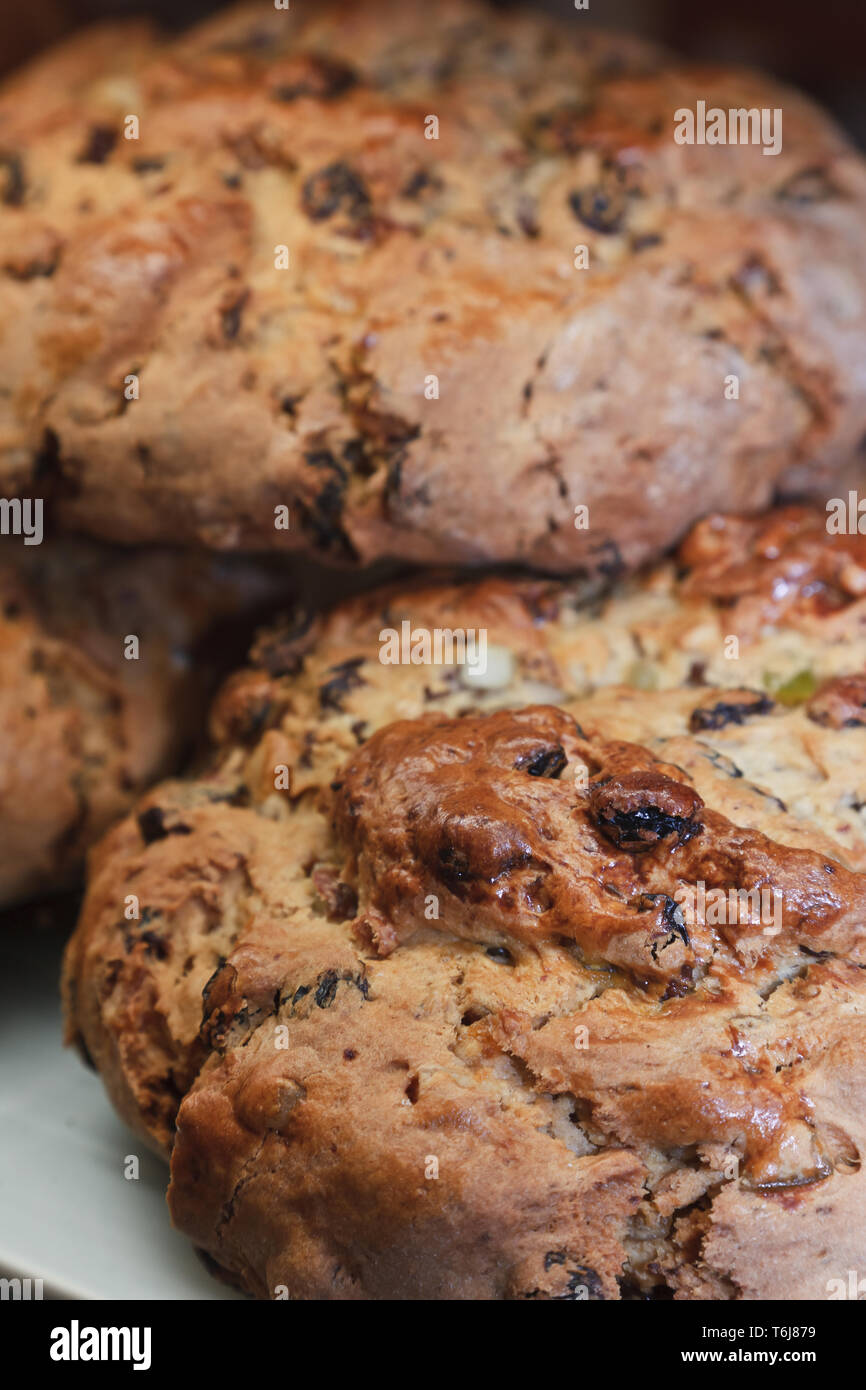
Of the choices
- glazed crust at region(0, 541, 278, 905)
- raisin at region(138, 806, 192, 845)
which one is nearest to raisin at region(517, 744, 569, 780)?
raisin at region(138, 806, 192, 845)

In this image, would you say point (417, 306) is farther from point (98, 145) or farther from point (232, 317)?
point (98, 145)

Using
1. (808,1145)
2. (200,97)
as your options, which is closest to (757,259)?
(200,97)

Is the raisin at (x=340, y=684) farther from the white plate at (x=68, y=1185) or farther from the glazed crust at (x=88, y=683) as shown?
the white plate at (x=68, y=1185)

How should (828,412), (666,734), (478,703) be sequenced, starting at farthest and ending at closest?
(828,412), (478,703), (666,734)

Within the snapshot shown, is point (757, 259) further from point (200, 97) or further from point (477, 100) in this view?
point (200, 97)

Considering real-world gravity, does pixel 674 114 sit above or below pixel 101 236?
above

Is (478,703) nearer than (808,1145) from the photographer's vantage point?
No
